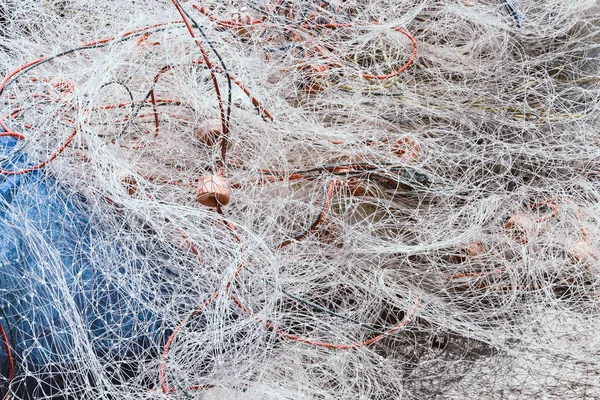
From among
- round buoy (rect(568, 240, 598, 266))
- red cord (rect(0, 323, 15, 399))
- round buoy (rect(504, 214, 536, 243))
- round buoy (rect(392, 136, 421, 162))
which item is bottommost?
round buoy (rect(568, 240, 598, 266))

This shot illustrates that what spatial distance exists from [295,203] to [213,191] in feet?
0.75

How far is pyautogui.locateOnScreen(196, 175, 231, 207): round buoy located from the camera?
98 cm

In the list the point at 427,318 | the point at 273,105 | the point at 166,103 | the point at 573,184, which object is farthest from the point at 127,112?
the point at 573,184

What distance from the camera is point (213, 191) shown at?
974 mm

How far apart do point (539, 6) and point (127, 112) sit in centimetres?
103

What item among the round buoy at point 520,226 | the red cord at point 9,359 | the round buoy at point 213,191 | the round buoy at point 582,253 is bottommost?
the round buoy at point 582,253

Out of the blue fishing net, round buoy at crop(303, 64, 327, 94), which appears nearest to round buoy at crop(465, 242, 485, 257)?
round buoy at crop(303, 64, 327, 94)

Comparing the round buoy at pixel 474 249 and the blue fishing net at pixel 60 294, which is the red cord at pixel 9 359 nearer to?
the blue fishing net at pixel 60 294

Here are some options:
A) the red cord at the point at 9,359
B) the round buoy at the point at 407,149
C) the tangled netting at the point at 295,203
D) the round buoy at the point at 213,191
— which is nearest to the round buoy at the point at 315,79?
the tangled netting at the point at 295,203

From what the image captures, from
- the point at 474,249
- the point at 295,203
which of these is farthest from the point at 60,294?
the point at 474,249

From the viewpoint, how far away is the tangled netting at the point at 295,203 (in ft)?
3.30

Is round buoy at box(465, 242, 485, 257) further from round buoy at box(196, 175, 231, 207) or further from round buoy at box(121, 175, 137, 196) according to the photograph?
round buoy at box(121, 175, 137, 196)

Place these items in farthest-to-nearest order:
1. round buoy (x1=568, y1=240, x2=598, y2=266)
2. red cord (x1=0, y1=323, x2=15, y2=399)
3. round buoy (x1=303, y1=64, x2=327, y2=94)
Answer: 1. round buoy (x1=303, y1=64, x2=327, y2=94)
2. round buoy (x1=568, y1=240, x2=598, y2=266)
3. red cord (x1=0, y1=323, x2=15, y2=399)

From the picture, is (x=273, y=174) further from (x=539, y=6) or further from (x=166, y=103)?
(x=539, y=6)
